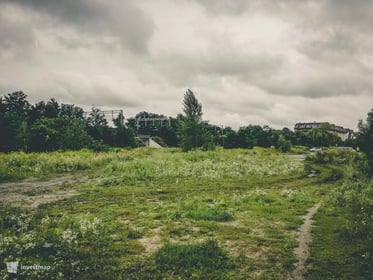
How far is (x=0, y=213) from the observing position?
45.9 feet

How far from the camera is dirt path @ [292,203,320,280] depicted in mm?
8008

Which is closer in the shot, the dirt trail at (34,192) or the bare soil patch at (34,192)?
the bare soil patch at (34,192)

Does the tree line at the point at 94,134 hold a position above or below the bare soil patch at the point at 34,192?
above

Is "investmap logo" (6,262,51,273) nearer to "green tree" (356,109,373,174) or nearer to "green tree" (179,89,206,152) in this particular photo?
"green tree" (356,109,373,174)

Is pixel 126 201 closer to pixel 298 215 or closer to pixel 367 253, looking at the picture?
pixel 298 215

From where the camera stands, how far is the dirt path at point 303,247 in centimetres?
801

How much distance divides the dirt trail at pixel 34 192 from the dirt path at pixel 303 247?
11.8 metres

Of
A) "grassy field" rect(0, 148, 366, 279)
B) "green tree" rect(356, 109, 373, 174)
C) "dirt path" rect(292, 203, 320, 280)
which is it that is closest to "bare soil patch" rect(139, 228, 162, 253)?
"grassy field" rect(0, 148, 366, 279)

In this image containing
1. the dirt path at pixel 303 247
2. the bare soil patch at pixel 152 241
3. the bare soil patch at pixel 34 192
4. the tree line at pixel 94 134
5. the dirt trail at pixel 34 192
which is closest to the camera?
the dirt path at pixel 303 247

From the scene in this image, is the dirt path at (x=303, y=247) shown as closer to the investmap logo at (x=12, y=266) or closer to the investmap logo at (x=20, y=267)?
the investmap logo at (x=20, y=267)

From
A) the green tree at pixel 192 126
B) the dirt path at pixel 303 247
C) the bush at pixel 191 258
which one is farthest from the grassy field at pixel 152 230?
the green tree at pixel 192 126

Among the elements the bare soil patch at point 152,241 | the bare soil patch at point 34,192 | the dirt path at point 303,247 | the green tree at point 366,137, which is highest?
the green tree at point 366,137

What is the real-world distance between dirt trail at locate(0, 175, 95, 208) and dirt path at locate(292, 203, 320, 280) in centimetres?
1181

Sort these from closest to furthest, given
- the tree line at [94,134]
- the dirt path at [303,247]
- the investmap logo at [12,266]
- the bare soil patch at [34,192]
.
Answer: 1. the investmap logo at [12,266]
2. the dirt path at [303,247]
3. the bare soil patch at [34,192]
4. the tree line at [94,134]
